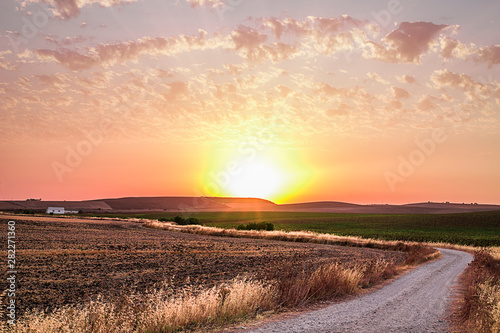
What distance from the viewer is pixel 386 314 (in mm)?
13531

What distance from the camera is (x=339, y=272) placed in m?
18.3

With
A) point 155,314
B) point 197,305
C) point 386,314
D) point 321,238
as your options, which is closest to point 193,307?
point 197,305

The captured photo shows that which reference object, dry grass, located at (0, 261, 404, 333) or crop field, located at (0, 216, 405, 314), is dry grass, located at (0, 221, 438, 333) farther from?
crop field, located at (0, 216, 405, 314)

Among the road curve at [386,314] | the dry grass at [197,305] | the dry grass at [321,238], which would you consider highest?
the dry grass at [197,305]

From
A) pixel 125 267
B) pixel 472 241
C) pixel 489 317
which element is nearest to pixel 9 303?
pixel 125 267

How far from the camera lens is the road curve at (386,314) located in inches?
457

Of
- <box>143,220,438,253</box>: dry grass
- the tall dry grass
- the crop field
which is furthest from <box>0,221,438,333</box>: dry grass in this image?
<box>143,220,438,253</box>: dry grass

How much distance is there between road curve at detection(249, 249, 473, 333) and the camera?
1161 centimetres

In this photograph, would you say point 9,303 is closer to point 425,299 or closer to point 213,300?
point 213,300

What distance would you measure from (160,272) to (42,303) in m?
8.57

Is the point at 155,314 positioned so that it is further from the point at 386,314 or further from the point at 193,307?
the point at 386,314

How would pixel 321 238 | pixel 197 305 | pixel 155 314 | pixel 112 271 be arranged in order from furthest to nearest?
1. pixel 321 238
2. pixel 112 271
3. pixel 197 305
4. pixel 155 314

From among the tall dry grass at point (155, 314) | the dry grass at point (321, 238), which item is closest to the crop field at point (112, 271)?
the tall dry grass at point (155, 314)

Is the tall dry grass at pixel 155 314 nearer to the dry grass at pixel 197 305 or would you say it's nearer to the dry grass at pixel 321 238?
the dry grass at pixel 197 305
